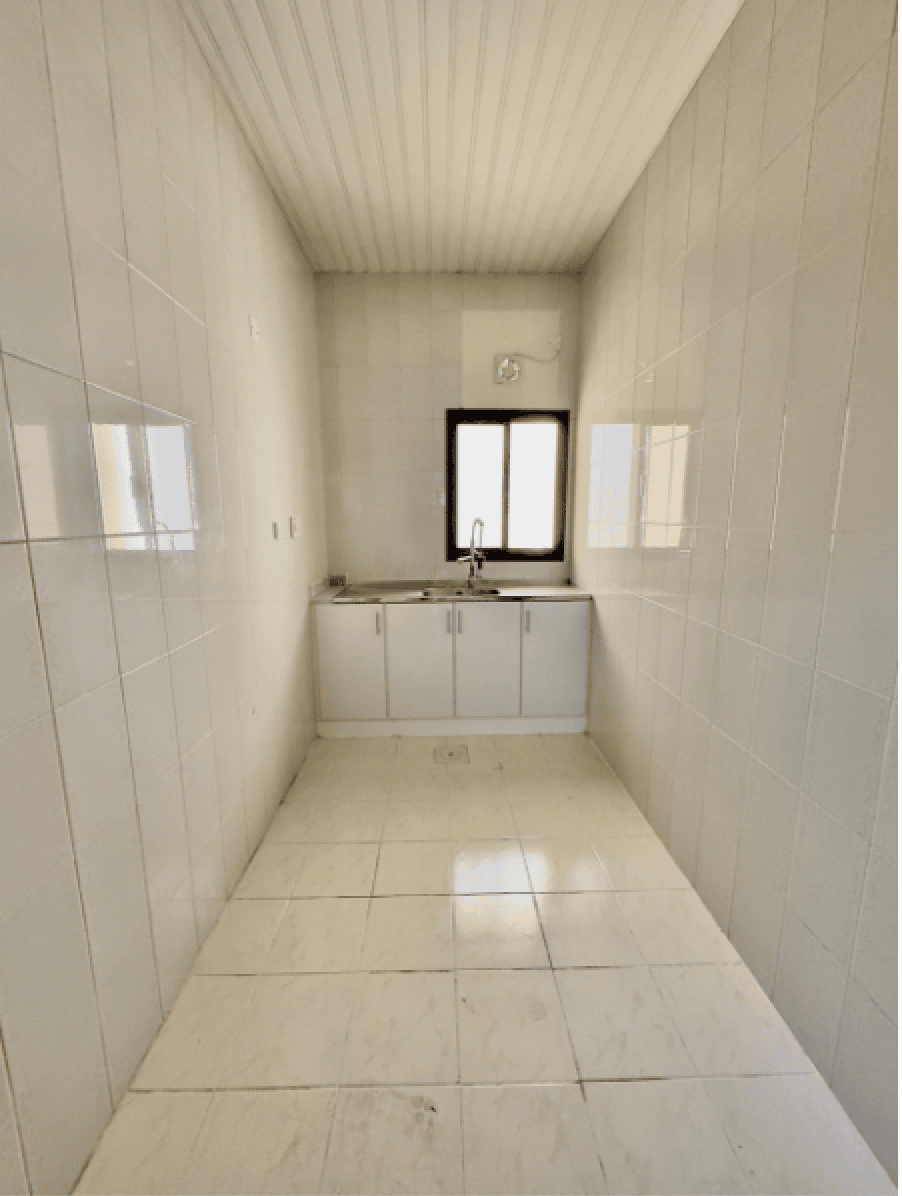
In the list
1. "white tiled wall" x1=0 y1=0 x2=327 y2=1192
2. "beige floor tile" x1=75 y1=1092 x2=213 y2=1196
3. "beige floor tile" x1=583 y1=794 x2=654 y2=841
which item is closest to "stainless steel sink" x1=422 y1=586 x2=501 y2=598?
"beige floor tile" x1=583 y1=794 x2=654 y2=841

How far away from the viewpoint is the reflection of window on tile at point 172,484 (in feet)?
4.37

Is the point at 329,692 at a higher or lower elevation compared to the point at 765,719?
lower

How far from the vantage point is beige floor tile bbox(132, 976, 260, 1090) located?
1.19m

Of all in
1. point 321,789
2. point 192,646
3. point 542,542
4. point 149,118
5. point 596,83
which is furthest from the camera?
point 542,542

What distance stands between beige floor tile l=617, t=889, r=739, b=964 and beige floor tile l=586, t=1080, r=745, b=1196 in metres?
0.36

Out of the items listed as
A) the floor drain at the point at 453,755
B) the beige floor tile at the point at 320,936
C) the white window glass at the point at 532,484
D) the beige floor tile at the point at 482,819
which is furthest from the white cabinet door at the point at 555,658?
the beige floor tile at the point at 320,936

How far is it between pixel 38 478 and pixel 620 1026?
1831 millimetres

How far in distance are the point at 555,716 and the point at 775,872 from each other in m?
1.70

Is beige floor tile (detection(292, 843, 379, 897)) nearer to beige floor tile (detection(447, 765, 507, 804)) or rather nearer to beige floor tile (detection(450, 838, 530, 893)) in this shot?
beige floor tile (detection(450, 838, 530, 893))

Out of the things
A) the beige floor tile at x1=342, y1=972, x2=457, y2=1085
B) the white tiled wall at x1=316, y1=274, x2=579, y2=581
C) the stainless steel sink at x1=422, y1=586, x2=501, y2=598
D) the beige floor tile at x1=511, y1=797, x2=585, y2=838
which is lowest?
the beige floor tile at x1=511, y1=797, x2=585, y2=838

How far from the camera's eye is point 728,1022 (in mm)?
1314

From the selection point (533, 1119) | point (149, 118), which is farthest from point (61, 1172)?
point (149, 118)

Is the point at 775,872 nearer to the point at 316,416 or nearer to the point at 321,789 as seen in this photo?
the point at 321,789

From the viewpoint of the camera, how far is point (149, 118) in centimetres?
131
